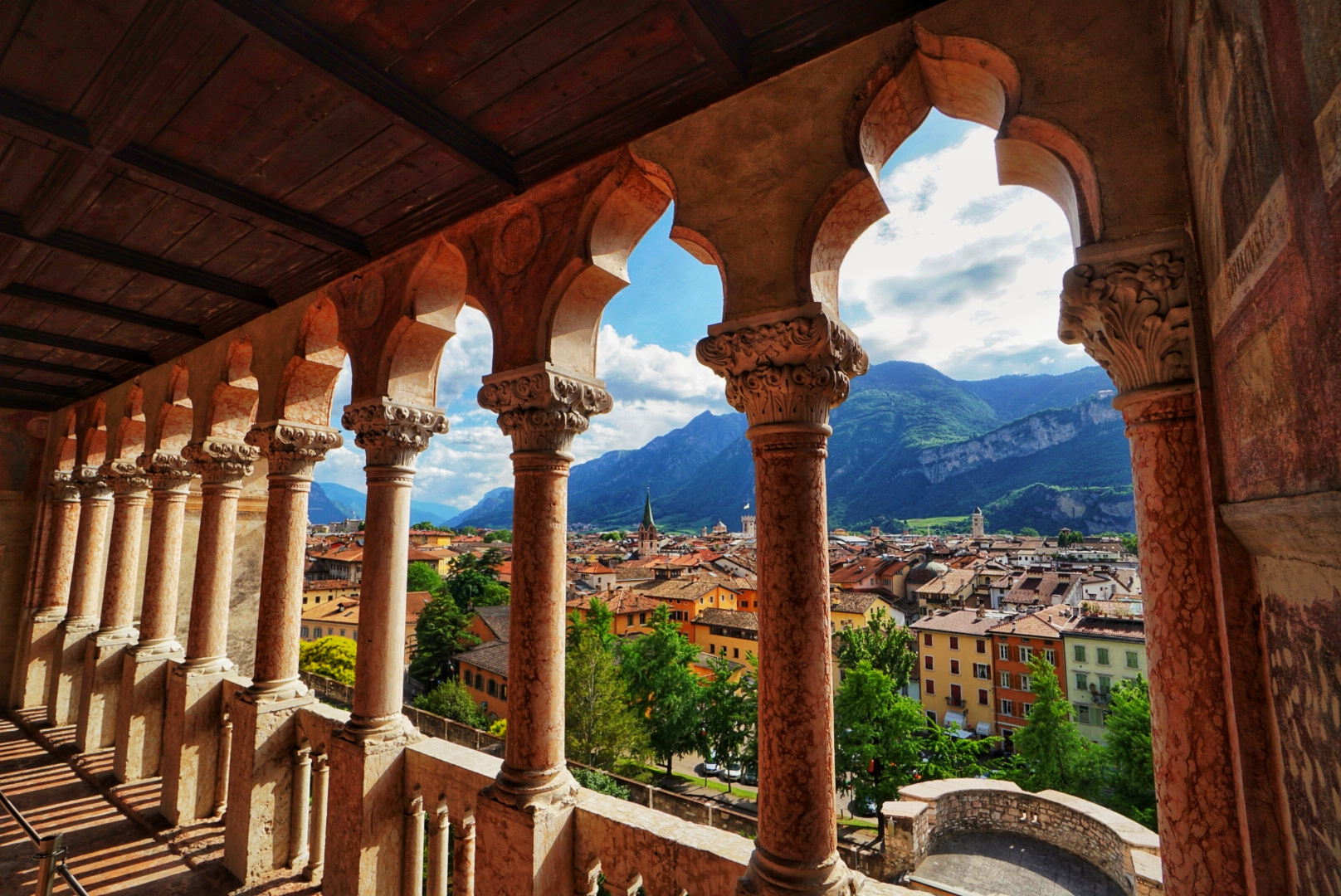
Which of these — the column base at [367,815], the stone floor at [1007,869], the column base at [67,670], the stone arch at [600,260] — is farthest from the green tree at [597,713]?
the stone arch at [600,260]

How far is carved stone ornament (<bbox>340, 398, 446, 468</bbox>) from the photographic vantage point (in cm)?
578

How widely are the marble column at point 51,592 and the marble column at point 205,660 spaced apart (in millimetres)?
6205

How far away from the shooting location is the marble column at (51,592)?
1177cm

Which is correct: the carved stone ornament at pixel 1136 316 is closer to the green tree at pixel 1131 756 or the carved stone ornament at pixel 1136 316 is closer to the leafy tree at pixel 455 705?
the green tree at pixel 1131 756

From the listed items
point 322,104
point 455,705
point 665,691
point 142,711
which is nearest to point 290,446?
point 322,104

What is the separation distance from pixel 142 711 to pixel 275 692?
387 cm

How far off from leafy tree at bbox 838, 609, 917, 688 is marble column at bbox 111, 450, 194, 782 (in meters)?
32.8

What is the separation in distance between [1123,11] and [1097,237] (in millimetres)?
958

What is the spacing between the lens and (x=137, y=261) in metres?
5.95

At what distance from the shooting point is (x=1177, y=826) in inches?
89.6

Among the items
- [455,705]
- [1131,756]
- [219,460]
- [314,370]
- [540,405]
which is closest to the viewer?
[540,405]

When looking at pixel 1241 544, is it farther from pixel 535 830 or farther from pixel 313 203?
pixel 313 203

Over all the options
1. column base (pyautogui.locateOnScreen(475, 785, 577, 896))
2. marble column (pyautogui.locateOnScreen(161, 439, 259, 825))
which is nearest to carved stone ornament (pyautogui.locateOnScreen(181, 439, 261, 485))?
marble column (pyautogui.locateOnScreen(161, 439, 259, 825))

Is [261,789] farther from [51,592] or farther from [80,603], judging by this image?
[51,592]
